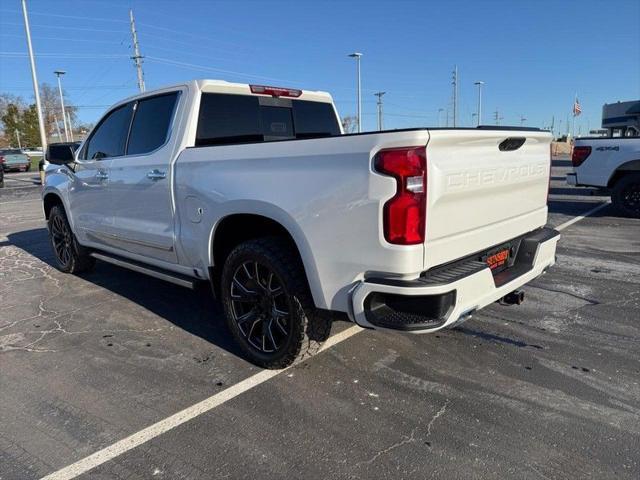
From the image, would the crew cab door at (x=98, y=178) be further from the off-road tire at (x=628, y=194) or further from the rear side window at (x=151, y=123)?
the off-road tire at (x=628, y=194)

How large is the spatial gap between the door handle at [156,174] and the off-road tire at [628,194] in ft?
29.6

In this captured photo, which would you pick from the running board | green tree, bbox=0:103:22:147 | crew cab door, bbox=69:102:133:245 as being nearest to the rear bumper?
the running board

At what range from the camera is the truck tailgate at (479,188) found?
2.65 metres

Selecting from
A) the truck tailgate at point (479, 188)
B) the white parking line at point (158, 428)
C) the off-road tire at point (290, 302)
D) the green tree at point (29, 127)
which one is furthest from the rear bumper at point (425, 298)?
the green tree at point (29, 127)

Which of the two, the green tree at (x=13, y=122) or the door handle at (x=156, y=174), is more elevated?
the green tree at (x=13, y=122)

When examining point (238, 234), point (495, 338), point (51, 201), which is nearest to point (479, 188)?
point (495, 338)

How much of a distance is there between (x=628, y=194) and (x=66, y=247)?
32.3 ft

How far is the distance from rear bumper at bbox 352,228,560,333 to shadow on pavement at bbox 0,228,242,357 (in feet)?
4.79

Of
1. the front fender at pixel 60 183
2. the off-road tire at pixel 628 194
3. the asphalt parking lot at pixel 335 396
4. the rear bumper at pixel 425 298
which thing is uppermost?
the front fender at pixel 60 183

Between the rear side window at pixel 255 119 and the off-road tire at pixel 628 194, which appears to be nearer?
the rear side window at pixel 255 119

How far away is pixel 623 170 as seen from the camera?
941 centimetres

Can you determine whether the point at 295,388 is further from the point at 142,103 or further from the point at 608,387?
the point at 142,103

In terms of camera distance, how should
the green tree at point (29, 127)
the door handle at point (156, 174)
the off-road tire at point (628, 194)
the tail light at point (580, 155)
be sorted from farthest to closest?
1. the green tree at point (29, 127)
2. the tail light at point (580, 155)
3. the off-road tire at point (628, 194)
4. the door handle at point (156, 174)

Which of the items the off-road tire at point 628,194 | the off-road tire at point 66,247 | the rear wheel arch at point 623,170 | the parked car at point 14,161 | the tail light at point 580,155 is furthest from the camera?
the parked car at point 14,161
